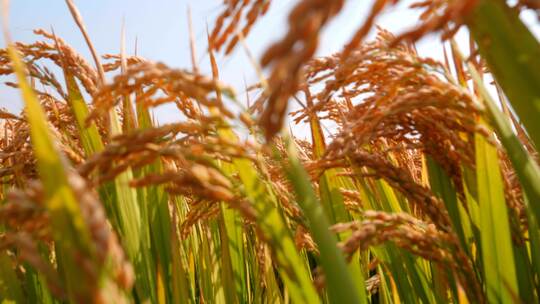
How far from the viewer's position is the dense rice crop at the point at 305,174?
20.0 inches

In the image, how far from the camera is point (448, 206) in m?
1.29

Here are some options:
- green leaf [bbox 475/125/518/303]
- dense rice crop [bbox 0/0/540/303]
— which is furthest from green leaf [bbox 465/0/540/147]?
green leaf [bbox 475/125/518/303]

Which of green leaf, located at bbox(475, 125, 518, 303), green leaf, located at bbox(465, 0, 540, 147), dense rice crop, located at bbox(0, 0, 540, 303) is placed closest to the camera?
dense rice crop, located at bbox(0, 0, 540, 303)

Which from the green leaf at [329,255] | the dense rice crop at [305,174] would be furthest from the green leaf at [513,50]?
the green leaf at [329,255]

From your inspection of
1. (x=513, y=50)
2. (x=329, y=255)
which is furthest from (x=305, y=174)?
(x=513, y=50)

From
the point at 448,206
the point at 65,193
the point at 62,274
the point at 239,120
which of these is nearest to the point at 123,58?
the point at 62,274

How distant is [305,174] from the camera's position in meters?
0.84

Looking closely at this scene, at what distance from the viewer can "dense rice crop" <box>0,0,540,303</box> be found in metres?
0.51

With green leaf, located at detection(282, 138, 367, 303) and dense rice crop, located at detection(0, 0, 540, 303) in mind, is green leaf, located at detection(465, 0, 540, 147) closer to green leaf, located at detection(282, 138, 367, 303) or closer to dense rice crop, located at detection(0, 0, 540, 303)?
dense rice crop, located at detection(0, 0, 540, 303)

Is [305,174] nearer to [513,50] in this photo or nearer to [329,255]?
[329,255]

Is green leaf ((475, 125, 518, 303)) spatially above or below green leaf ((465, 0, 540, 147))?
below

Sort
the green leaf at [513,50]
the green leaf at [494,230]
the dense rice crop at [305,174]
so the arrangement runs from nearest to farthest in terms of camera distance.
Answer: the dense rice crop at [305,174]
the green leaf at [513,50]
the green leaf at [494,230]

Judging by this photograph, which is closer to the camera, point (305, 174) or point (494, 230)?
point (305, 174)

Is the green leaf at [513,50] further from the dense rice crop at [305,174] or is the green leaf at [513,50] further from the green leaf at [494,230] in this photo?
the green leaf at [494,230]
